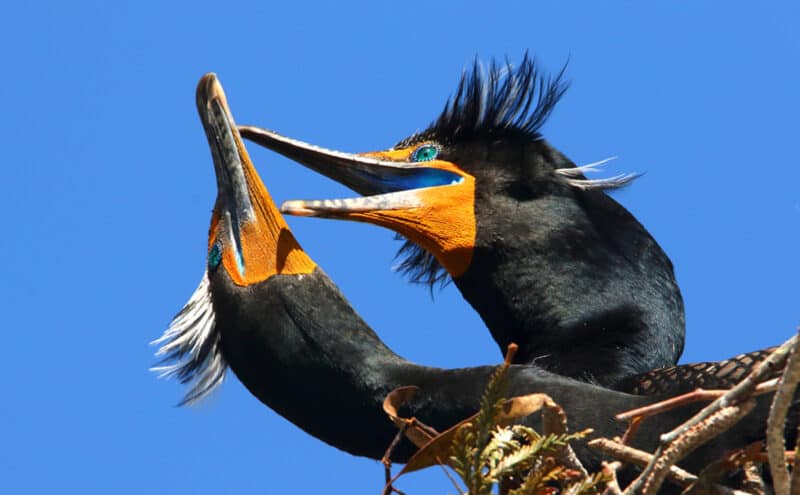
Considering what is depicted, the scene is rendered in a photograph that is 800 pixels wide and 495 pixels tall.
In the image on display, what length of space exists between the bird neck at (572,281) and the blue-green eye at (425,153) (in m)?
0.30

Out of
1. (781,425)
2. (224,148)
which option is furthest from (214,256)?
(781,425)

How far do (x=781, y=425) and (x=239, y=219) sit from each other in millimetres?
2992

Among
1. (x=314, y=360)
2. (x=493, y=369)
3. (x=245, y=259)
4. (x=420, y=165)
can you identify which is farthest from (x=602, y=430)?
(x=420, y=165)

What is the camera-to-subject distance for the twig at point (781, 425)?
3.76 metres

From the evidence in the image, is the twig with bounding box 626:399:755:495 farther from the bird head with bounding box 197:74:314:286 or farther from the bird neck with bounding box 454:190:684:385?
the bird neck with bounding box 454:190:684:385

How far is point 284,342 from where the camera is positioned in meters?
6.16

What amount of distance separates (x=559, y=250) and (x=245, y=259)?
133 centimetres

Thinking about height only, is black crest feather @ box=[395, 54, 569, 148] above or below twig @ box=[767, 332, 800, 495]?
above

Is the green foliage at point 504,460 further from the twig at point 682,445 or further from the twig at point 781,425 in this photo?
the twig at point 781,425

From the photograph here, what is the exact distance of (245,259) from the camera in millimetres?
6426

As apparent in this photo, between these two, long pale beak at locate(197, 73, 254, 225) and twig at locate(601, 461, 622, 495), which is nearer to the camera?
twig at locate(601, 461, 622, 495)

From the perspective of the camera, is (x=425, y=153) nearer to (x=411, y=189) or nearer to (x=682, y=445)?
(x=411, y=189)

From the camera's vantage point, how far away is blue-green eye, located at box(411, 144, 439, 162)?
23.9 feet

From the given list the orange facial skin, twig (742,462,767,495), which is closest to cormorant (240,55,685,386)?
the orange facial skin
